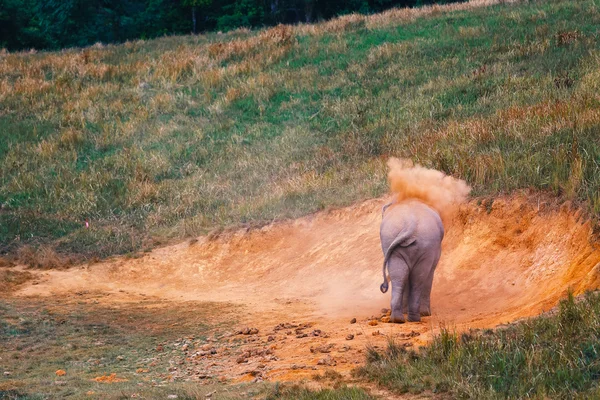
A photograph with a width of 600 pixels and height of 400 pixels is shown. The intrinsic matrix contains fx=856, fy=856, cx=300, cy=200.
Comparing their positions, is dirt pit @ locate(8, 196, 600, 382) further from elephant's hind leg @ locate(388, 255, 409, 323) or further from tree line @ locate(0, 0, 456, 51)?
tree line @ locate(0, 0, 456, 51)

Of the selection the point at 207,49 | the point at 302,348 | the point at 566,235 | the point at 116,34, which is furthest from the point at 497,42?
the point at 116,34

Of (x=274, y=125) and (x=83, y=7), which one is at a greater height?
(x=83, y=7)

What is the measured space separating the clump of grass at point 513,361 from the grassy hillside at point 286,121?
3.40m

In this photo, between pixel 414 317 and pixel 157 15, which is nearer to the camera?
pixel 414 317

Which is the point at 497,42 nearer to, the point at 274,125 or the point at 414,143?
the point at 274,125

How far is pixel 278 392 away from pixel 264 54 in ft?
64.7

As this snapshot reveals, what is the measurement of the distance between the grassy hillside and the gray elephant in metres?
2.20

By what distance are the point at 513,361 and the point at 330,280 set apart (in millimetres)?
6253

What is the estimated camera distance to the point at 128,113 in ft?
73.0

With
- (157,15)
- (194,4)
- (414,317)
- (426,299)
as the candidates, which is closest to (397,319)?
(414,317)

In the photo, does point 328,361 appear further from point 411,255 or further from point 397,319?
point 411,255

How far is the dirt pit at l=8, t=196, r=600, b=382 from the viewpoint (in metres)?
8.37

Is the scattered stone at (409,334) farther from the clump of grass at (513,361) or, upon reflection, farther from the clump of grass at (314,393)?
the clump of grass at (314,393)

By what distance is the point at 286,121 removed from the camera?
66.8ft
